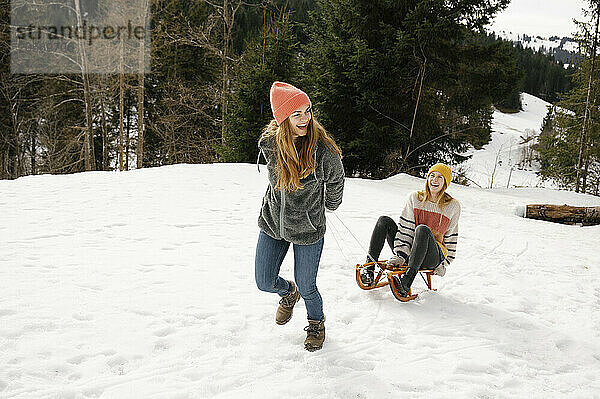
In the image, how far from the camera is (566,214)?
7750 millimetres

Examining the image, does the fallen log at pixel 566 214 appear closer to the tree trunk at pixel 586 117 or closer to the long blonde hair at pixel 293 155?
the long blonde hair at pixel 293 155

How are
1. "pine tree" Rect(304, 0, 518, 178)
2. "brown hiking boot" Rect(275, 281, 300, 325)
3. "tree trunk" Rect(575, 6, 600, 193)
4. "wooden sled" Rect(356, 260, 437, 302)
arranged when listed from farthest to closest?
"tree trunk" Rect(575, 6, 600, 193)
"pine tree" Rect(304, 0, 518, 178)
"wooden sled" Rect(356, 260, 437, 302)
"brown hiking boot" Rect(275, 281, 300, 325)

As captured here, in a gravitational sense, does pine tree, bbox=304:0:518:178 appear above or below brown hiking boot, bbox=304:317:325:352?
above

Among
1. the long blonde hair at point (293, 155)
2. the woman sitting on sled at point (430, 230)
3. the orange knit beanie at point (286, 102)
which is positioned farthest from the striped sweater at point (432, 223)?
the orange knit beanie at point (286, 102)

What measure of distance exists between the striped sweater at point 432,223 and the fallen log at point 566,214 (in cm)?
527

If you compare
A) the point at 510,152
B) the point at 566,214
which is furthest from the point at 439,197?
the point at 510,152

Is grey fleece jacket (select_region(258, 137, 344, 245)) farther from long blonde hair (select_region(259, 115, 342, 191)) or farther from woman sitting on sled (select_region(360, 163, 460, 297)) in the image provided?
woman sitting on sled (select_region(360, 163, 460, 297))

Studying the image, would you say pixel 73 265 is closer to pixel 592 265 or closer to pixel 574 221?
pixel 592 265

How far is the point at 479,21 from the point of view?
10.5 m

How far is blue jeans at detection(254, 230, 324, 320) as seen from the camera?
103 inches

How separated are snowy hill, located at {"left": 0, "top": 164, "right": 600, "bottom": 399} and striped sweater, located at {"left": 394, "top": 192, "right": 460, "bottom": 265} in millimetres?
447

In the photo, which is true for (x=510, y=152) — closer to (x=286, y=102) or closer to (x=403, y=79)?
(x=403, y=79)

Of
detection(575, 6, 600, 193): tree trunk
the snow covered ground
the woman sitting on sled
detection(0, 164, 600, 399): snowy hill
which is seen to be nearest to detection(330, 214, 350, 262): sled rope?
detection(0, 164, 600, 399): snowy hill

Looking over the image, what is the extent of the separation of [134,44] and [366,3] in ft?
26.9
